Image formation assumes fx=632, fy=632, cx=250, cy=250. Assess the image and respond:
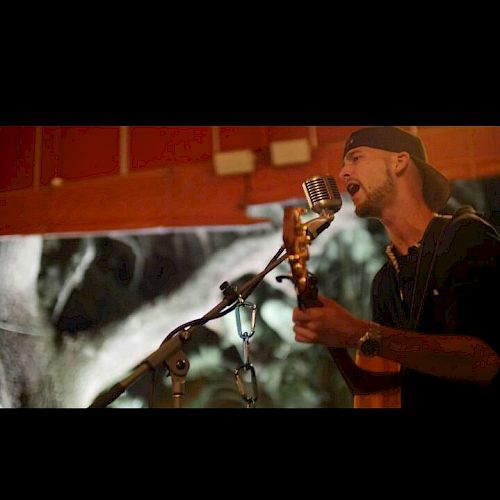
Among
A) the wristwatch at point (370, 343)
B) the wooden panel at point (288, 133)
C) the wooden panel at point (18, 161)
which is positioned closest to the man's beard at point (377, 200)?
the wooden panel at point (288, 133)

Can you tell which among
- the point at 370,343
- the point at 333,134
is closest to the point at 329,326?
the point at 370,343

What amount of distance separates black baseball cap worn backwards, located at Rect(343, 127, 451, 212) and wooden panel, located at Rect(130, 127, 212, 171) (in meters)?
0.60

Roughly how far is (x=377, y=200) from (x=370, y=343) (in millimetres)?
579

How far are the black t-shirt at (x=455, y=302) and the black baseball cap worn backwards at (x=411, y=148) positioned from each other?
0.44ft

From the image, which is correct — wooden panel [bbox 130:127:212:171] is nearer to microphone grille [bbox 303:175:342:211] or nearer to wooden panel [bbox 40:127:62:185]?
wooden panel [bbox 40:127:62:185]

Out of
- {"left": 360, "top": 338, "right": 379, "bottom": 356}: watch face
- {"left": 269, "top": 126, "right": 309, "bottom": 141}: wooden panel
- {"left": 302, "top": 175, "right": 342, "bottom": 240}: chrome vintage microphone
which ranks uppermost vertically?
{"left": 269, "top": 126, "right": 309, "bottom": 141}: wooden panel

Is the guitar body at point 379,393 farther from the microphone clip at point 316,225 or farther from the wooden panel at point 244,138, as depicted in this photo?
the wooden panel at point 244,138

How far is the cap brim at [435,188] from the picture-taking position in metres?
2.51

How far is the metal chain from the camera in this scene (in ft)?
8.00

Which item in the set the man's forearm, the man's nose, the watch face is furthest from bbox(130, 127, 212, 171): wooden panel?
the man's forearm

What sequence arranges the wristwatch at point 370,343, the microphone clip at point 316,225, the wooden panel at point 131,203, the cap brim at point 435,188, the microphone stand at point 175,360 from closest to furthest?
1. the microphone stand at point 175,360
2. the microphone clip at point 316,225
3. the wristwatch at point 370,343
4. the cap brim at point 435,188
5. the wooden panel at point 131,203

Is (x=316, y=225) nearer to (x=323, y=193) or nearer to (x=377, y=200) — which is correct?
(x=323, y=193)
